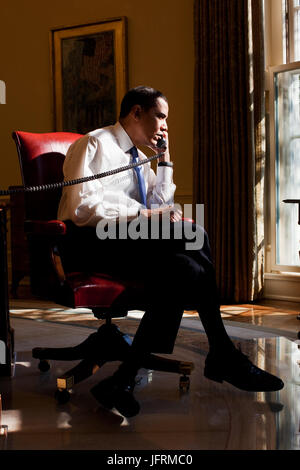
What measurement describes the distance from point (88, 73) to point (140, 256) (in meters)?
4.07

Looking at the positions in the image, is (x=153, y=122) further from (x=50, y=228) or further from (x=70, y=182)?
(x=50, y=228)

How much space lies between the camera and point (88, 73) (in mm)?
5883

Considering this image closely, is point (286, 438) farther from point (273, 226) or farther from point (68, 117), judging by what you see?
point (68, 117)

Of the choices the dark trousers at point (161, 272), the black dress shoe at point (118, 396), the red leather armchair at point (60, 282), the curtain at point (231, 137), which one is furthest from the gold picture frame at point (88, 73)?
the black dress shoe at point (118, 396)

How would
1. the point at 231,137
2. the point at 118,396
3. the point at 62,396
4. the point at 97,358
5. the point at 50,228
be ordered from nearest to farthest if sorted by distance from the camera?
1. the point at 118,396
2. the point at 50,228
3. the point at 62,396
4. the point at 97,358
5. the point at 231,137

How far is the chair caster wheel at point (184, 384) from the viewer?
2.44 m

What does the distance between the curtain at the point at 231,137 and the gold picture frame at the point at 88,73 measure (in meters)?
0.98

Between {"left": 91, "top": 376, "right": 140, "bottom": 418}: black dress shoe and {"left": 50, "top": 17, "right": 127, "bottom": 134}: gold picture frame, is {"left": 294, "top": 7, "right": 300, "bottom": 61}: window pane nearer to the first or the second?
{"left": 50, "top": 17, "right": 127, "bottom": 134}: gold picture frame

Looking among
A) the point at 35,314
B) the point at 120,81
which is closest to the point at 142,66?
the point at 120,81

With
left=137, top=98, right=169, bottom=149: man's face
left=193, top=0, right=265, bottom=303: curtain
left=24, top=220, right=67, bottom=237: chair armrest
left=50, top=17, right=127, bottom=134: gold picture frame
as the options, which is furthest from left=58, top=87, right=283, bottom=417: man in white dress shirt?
left=50, top=17, right=127, bottom=134: gold picture frame

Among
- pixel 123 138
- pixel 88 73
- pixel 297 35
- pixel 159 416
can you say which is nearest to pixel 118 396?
pixel 159 416

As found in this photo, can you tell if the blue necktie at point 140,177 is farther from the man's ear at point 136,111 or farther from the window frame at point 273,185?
the window frame at point 273,185

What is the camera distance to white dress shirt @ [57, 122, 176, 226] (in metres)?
2.31

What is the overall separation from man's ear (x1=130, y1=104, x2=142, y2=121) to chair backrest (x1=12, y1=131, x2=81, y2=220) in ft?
1.33
